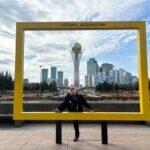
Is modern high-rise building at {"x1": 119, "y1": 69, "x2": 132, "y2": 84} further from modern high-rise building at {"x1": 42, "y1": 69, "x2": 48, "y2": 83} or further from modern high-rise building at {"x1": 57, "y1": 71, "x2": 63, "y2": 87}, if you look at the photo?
modern high-rise building at {"x1": 42, "y1": 69, "x2": 48, "y2": 83}

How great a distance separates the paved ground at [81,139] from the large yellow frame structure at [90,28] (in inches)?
33.4

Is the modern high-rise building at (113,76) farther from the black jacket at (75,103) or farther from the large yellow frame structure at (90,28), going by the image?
the black jacket at (75,103)

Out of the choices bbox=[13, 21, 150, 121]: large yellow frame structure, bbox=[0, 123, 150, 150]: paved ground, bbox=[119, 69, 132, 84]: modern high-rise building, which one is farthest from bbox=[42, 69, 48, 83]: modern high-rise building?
bbox=[119, 69, 132, 84]: modern high-rise building

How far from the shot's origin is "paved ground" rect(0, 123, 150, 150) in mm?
9211

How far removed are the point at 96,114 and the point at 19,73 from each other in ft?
8.66

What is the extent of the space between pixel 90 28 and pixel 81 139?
379 cm

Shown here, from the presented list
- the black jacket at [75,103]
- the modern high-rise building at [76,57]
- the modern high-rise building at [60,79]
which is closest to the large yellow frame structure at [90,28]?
the black jacket at [75,103]

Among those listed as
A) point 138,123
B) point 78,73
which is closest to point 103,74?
point 78,73

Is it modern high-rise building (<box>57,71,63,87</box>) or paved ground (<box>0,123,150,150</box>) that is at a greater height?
modern high-rise building (<box>57,71,63,87</box>)

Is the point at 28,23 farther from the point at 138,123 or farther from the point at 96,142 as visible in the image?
the point at 138,123

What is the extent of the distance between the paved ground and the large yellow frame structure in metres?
0.85

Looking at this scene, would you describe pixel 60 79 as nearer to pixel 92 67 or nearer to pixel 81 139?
pixel 92 67

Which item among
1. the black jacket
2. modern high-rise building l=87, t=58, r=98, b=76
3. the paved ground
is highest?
modern high-rise building l=87, t=58, r=98, b=76

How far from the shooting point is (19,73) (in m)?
9.43
